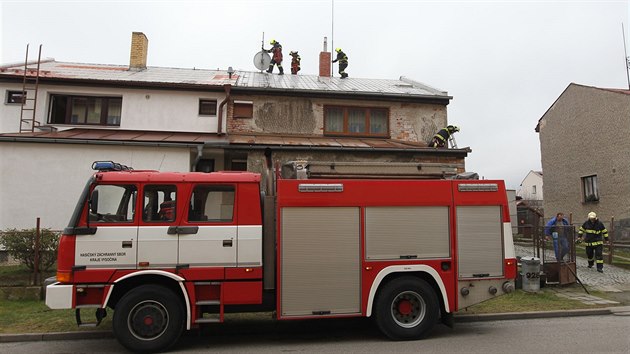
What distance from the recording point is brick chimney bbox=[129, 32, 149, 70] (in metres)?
18.1

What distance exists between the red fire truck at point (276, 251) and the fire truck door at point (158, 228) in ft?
0.05

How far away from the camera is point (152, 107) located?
1495 centimetres

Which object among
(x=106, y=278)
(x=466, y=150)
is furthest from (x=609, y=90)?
(x=106, y=278)

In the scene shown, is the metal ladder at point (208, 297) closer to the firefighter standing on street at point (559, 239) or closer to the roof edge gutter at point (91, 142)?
the roof edge gutter at point (91, 142)

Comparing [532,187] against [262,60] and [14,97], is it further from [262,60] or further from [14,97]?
[14,97]

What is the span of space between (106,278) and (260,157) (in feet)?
25.2

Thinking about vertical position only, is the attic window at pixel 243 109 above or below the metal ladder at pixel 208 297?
above

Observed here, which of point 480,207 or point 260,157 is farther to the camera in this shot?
point 260,157

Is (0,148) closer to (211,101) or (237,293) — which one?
(211,101)

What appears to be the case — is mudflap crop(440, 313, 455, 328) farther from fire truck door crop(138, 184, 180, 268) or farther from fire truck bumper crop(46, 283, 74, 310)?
fire truck bumper crop(46, 283, 74, 310)

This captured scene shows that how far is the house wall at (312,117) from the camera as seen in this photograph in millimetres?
15383

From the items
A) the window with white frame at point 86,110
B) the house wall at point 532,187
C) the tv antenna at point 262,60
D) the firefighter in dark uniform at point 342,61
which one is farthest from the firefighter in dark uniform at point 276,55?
the house wall at point 532,187

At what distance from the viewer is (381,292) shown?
21.2 feet

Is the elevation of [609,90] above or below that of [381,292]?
above
